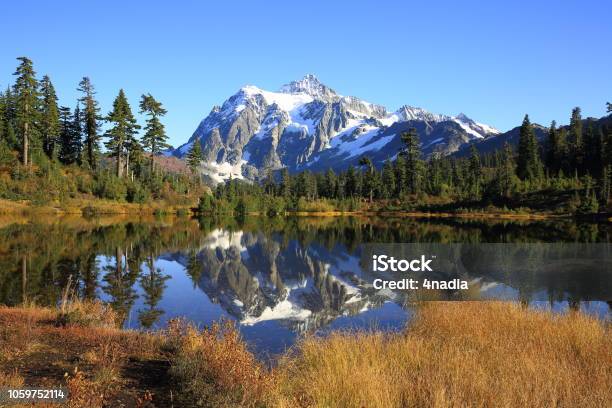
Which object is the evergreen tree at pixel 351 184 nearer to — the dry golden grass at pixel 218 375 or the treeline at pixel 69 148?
the treeline at pixel 69 148

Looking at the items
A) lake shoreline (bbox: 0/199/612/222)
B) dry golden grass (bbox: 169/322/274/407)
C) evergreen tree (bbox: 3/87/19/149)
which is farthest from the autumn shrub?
evergreen tree (bbox: 3/87/19/149)

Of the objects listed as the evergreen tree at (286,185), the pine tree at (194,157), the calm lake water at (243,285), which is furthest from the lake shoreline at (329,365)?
the evergreen tree at (286,185)

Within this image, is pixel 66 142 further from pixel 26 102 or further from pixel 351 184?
pixel 351 184

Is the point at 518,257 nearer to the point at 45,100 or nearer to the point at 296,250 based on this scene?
the point at 296,250

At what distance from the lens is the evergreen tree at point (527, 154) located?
10712 cm

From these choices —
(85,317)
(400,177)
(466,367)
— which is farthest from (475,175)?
(466,367)

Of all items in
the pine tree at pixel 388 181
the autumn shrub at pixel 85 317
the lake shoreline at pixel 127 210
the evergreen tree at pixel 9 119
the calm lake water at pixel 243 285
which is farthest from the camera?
the pine tree at pixel 388 181

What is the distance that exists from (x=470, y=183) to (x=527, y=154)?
1481 cm

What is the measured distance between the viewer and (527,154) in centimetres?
11181

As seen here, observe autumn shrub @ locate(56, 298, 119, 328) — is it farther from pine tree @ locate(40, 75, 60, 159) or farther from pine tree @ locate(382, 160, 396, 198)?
pine tree @ locate(382, 160, 396, 198)

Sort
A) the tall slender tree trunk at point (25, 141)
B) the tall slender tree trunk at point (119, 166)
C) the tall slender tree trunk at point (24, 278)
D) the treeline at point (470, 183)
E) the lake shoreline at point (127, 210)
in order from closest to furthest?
the tall slender tree trunk at point (24, 278)
the lake shoreline at point (127, 210)
the tall slender tree trunk at point (25, 141)
the tall slender tree trunk at point (119, 166)
the treeline at point (470, 183)

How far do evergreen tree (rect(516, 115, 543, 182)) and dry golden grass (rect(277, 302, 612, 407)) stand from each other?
103m

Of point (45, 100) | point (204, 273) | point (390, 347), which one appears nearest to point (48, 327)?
point (390, 347)

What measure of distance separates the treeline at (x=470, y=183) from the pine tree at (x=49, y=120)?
28456mm
